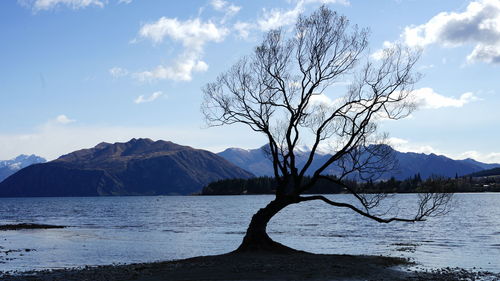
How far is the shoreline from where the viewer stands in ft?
93.4

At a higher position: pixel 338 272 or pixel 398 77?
pixel 398 77

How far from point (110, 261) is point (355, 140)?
22.4m

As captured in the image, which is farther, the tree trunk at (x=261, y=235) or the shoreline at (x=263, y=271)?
the tree trunk at (x=261, y=235)

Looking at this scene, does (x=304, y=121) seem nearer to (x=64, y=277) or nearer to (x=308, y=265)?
(x=308, y=265)

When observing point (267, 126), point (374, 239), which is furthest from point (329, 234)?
point (267, 126)

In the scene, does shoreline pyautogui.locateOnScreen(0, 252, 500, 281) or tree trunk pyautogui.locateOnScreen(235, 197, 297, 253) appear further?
tree trunk pyautogui.locateOnScreen(235, 197, 297, 253)

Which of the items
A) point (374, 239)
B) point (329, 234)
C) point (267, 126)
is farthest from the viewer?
point (329, 234)

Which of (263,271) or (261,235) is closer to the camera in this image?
(263,271)

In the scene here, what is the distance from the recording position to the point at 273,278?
2753 cm

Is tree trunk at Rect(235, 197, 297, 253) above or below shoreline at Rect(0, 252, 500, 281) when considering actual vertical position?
above

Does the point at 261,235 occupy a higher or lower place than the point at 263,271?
higher

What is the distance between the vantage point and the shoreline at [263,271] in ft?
93.4

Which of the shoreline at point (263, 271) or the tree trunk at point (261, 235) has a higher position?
the tree trunk at point (261, 235)

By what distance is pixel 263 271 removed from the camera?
97.2 feet
